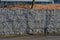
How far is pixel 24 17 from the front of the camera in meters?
13.6

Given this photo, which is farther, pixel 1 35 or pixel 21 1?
pixel 21 1

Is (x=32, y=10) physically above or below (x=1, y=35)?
above

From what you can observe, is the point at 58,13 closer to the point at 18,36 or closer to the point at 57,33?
the point at 57,33

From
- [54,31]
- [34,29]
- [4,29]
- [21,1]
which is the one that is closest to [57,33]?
[54,31]

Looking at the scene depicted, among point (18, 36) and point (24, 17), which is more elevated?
point (24, 17)

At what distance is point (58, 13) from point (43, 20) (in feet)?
2.66

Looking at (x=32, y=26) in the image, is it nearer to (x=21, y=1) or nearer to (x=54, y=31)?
(x=54, y=31)

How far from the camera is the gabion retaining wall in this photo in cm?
1350

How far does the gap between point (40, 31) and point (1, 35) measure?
1.87m

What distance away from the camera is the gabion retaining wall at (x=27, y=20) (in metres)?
13.5

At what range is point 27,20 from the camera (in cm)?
1366

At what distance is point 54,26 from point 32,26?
3.58ft

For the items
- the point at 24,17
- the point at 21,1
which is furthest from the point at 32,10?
the point at 21,1

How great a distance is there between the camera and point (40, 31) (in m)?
13.7
